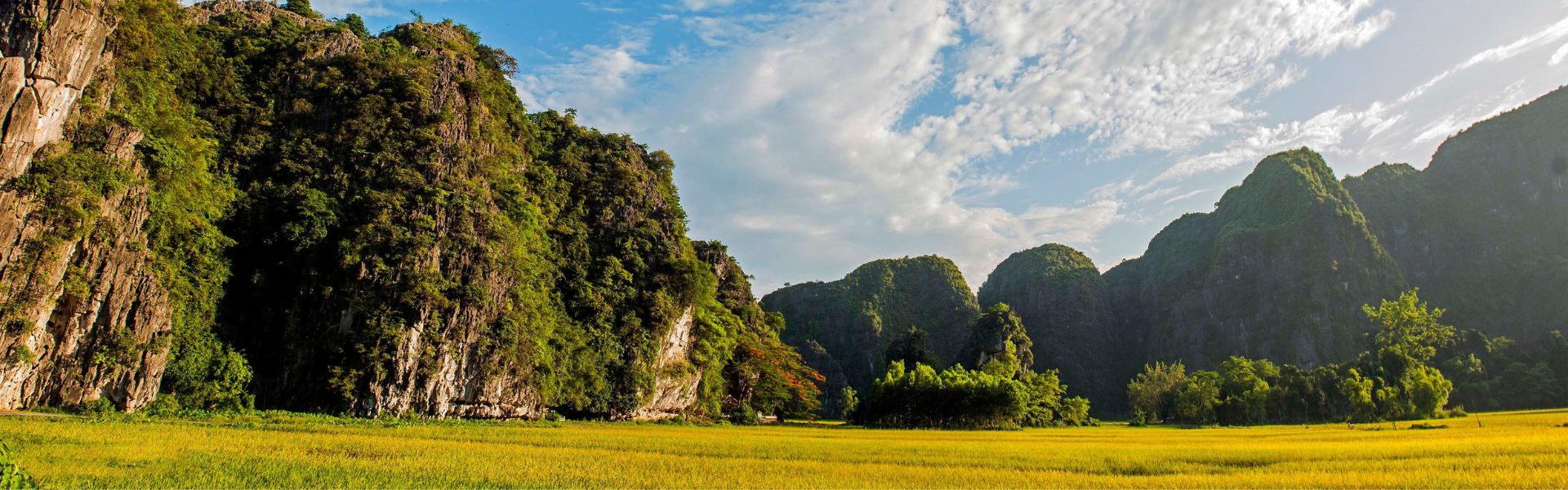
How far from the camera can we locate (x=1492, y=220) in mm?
111312

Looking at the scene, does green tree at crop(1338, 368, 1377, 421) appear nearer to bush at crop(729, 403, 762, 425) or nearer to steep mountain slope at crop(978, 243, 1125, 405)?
bush at crop(729, 403, 762, 425)

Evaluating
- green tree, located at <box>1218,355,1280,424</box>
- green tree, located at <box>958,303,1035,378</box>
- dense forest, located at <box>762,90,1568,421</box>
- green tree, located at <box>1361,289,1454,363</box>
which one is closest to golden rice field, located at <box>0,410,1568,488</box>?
green tree, located at <box>1361,289,1454,363</box>

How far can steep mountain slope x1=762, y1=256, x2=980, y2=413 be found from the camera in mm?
119000

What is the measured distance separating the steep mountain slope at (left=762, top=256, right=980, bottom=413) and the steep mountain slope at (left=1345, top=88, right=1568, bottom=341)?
73654 millimetres

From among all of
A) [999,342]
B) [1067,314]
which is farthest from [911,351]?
Answer: [1067,314]

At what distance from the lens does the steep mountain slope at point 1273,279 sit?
10969 centimetres

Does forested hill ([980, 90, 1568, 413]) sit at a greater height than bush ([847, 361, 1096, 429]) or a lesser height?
greater

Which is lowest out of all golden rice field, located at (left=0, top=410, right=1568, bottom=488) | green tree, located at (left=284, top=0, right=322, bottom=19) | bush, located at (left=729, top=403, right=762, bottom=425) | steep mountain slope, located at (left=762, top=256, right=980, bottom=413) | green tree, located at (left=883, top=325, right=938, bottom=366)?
bush, located at (left=729, top=403, right=762, bottom=425)

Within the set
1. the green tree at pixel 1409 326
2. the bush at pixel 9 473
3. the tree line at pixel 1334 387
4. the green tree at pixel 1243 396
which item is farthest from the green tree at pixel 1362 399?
the bush at pixel 9 473

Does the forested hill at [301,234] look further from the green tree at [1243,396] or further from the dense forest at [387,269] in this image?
the green tree at [1243,396]

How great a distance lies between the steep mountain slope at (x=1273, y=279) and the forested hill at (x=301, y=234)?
11189 centimetres

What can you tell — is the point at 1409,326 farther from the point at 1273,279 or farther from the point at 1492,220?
the point at 1492,220

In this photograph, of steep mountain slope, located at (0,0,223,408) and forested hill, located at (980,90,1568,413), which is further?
forested hill, located at (980,90,1568,413)

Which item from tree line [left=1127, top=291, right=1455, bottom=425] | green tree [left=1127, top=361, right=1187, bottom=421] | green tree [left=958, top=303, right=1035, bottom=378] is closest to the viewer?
tree line [left=1127, top=291, right=1455, bottom=425]
